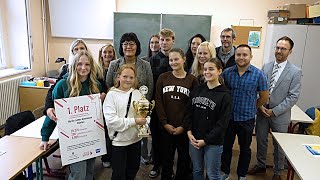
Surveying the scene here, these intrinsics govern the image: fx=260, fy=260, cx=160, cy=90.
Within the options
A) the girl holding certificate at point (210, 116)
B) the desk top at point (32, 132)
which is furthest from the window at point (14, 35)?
the girl holding certificate at point (210, 116)

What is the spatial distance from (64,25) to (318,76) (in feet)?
16.2

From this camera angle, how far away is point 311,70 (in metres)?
4.85

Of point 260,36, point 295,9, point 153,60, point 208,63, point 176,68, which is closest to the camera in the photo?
point 208,63

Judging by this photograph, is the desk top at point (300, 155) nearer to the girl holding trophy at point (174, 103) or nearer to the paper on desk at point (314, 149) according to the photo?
the paper on desk at point (314, 149)

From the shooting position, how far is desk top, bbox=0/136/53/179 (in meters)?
1.79

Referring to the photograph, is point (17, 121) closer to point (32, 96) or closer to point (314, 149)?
point (32, 96)

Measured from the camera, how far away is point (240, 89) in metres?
2.43

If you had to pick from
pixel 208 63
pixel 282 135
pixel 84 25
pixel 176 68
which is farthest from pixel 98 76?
pixel 84 25

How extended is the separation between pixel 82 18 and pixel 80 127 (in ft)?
11.6

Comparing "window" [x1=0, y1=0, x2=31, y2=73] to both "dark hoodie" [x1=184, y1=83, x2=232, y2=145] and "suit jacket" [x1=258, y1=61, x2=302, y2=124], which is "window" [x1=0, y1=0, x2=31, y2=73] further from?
"suit jacket" [x1=258, y1=61, x2=302, y2=124]

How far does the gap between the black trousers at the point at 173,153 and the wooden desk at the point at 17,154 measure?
1.08m

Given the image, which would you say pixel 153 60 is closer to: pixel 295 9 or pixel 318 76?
pixel 295 9

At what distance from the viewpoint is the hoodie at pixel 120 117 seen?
207 cm

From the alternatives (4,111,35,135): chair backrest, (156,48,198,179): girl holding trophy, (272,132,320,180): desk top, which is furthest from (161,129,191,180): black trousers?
(4,111,35,135): chair backrest
